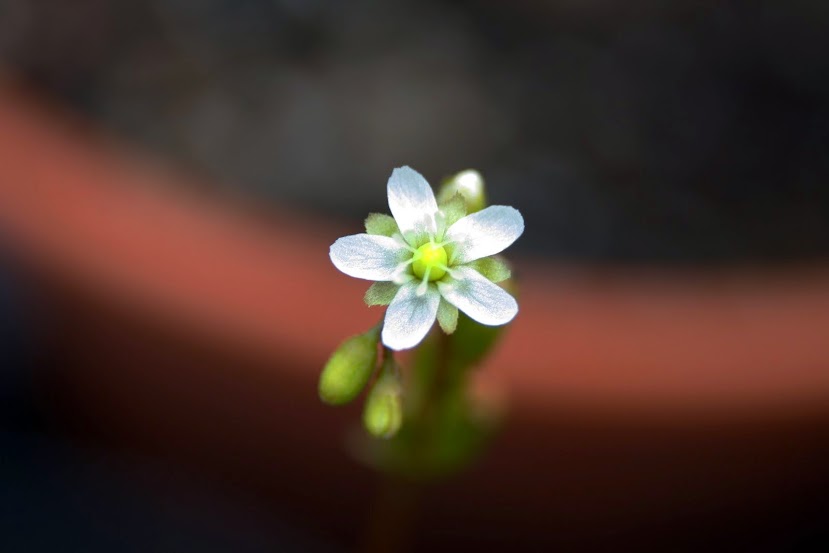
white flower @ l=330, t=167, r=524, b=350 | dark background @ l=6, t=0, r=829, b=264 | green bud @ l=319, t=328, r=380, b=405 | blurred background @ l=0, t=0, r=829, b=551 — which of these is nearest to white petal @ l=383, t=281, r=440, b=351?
white flower @ l=330, t=167, r=524, b=350

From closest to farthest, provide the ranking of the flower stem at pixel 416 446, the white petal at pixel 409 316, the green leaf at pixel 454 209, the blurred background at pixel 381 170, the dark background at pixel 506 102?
the white petal at pixel 409 316 → the green leaf at pixel 454 209 → the flower stem at pixel 416 446 → the blurred background at pixel 381 170 → the dark background at pixel 506 102

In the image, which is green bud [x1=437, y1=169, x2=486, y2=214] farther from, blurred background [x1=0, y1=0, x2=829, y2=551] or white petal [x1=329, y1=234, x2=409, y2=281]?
blurred background [x1=0, y1=0, x2=829, y2=551]

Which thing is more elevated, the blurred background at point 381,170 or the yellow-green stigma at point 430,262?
the blurred background at point 381,170

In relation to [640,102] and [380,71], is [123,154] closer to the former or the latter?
[380,71]

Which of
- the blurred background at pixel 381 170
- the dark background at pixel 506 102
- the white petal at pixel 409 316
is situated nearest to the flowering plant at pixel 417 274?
the white petal at pixel 409 316

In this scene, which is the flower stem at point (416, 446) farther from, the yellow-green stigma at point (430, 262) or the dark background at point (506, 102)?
the dark background at point (506, 102)

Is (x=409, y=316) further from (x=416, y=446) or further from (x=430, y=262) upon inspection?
(x=416, y=446)

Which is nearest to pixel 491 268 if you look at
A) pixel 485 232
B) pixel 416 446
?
pixel 485 232
